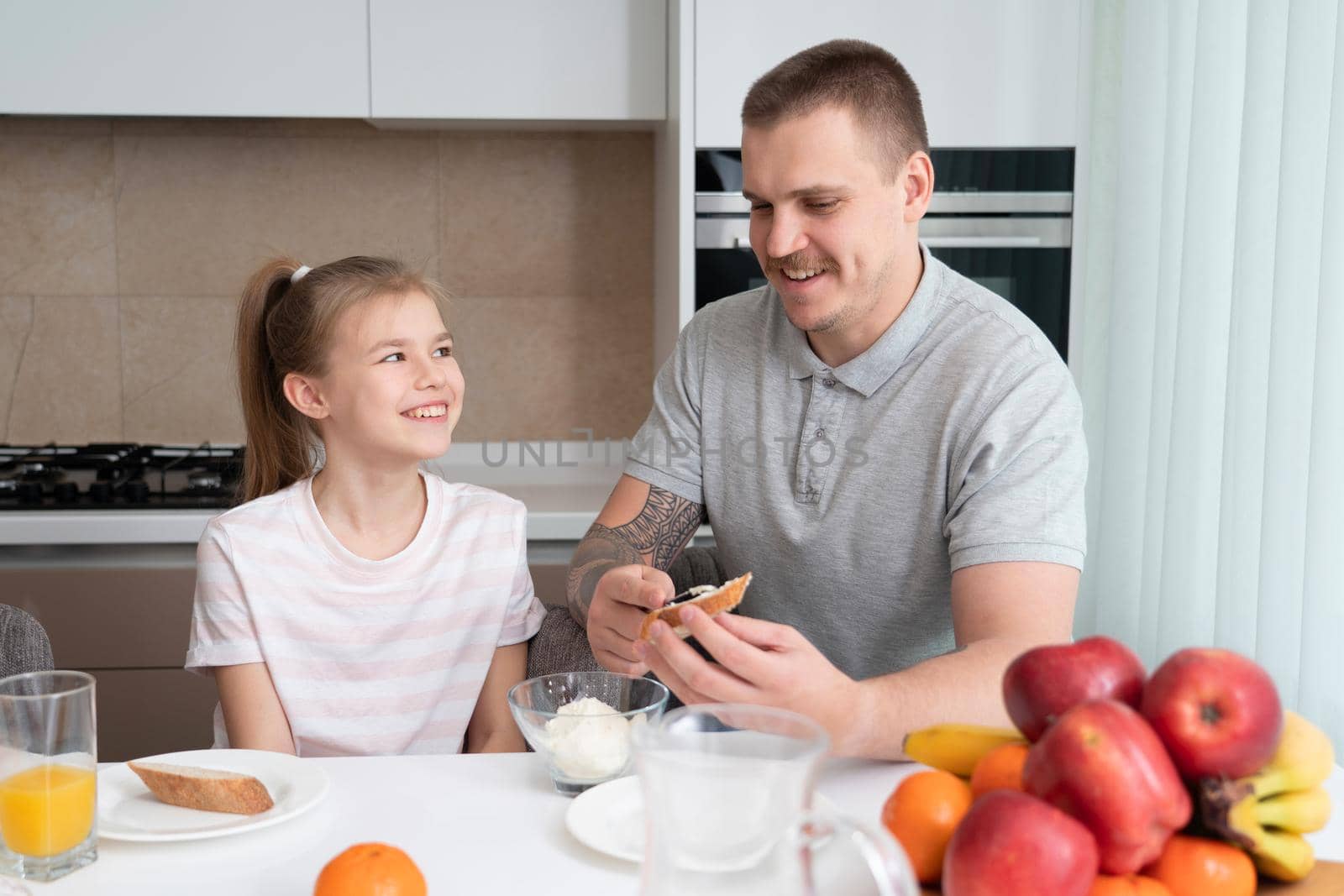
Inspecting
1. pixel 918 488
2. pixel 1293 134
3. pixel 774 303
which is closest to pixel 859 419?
pixel 918 488

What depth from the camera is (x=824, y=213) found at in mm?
1604

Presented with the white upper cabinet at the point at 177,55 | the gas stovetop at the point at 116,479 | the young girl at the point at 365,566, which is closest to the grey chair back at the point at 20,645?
the young girl at the point at 365,566

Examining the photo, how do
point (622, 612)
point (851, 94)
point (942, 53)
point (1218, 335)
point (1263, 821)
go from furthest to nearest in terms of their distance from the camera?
point (942, 53)
point (1218, 335)
point (851, 94)
point (622, 612)
point (1263, 821)

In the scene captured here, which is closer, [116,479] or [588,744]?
[588,744]

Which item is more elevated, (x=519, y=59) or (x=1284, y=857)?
(x=519, y=59)

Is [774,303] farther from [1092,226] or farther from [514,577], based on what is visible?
[1092,226]

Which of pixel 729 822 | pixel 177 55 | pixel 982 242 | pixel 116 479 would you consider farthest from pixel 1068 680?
pixel 177 55

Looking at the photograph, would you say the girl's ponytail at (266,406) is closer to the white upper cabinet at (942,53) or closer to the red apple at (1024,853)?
the white upper cabinet at (942,53)

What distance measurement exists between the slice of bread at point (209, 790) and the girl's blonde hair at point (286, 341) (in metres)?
0.79

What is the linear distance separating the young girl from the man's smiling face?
487mm

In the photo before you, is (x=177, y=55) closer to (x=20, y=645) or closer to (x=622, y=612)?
(x=20, y=645)

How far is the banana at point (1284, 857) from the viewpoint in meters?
0.75

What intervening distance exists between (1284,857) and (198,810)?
810 mm

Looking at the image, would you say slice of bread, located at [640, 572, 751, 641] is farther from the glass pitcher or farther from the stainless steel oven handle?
the stainless steel oven handle
